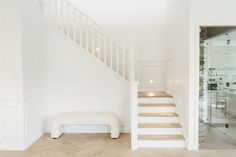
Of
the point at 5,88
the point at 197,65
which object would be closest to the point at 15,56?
the point at 5,88

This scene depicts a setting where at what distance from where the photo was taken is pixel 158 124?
4270mm

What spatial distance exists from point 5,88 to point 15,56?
0.63 metres

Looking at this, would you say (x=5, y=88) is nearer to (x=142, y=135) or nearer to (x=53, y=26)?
(x=53, y=26)

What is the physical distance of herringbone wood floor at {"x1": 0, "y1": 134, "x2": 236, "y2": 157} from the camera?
3.56 metres

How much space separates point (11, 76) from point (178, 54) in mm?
3442

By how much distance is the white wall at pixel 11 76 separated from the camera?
3748 mm

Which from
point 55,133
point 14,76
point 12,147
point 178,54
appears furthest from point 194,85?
point 12,147

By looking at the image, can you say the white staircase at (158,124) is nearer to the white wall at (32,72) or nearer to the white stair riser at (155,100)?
the white stair riser at (155,100)

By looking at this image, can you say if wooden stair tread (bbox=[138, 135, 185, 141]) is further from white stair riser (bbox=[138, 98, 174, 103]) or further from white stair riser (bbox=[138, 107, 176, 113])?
white stair riser (bbox=[138, 98, 174, 103])

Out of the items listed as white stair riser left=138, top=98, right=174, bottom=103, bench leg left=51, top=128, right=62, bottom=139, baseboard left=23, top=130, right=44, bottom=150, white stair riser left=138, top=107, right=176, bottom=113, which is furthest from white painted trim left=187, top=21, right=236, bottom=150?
baseboard left=23, top=130, right=44, bottom=150

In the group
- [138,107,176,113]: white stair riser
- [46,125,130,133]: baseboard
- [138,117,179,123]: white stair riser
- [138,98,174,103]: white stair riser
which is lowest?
[46,125,130,133]: baseboard

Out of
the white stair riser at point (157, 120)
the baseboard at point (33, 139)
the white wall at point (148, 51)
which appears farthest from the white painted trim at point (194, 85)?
the baseboard at point (33, 139)

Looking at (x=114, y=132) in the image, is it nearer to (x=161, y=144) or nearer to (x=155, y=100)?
(x=161, y=144)

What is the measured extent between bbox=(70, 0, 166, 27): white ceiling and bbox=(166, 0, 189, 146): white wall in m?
0.40
